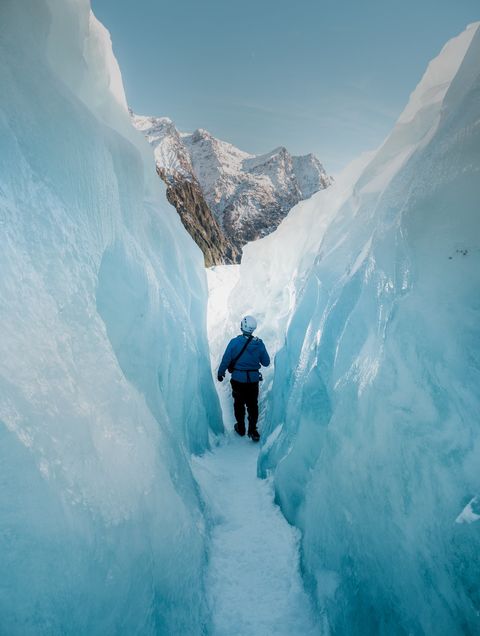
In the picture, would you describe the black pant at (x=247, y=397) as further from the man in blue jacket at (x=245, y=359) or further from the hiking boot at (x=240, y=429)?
the hiking boot at (x=240, y=429)

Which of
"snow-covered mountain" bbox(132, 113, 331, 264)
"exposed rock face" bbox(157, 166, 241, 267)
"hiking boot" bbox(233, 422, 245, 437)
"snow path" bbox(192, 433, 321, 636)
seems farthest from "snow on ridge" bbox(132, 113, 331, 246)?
→ "snow path" bbox(192, 433, 321, 636)

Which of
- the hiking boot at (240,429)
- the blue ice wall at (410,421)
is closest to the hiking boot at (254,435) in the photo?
the hiking boot at (240,429)

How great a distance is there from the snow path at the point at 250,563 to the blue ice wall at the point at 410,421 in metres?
0.20

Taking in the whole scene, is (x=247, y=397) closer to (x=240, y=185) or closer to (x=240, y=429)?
(x=240, y=429)

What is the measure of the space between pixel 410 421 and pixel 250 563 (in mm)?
1700

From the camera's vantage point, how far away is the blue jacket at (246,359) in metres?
4.87

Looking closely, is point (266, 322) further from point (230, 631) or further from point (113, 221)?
point (230, 631)

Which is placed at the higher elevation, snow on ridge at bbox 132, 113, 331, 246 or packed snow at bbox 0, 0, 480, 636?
snow on ridge at bbox 132, 113, 331, 246

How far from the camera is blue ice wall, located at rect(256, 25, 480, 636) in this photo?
1608 millimetres

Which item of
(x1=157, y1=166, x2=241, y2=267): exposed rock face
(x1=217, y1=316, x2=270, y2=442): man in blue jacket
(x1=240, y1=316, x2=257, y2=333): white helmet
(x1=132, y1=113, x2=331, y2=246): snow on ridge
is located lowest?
(x1=217, y1=316, x2=270, y2=442): man in blue jacket

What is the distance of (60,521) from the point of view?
149cm

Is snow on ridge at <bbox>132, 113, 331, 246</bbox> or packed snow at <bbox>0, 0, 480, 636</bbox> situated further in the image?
snow on ridge at <bbox>132, 113, 331, 246</bbox>

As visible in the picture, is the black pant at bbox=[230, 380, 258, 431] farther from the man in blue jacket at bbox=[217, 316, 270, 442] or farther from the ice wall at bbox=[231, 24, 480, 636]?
the ice wall at bbox=[231, 24, 480, 636]

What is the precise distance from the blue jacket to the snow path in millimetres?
1287
